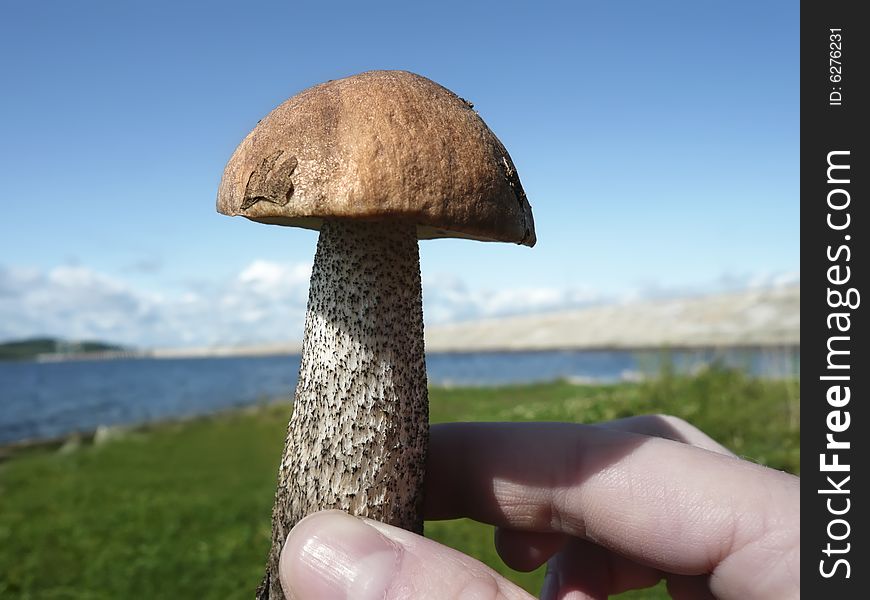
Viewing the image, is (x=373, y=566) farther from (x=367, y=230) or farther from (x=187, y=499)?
(x=187, y=499)

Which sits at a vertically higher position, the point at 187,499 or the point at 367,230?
the point at 367,230

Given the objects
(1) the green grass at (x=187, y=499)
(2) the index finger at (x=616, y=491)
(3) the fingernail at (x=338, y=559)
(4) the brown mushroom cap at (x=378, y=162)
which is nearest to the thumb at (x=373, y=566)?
(3) the fingernail at (x=338, y=559)

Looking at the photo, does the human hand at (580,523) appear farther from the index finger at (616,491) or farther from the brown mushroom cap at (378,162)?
the brown mushroom cap at (378,162)

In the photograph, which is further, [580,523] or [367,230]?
[580,523]

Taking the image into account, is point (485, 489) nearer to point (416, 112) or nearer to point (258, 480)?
point (416, 112)

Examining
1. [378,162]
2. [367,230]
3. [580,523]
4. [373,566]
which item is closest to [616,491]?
[580,523]
